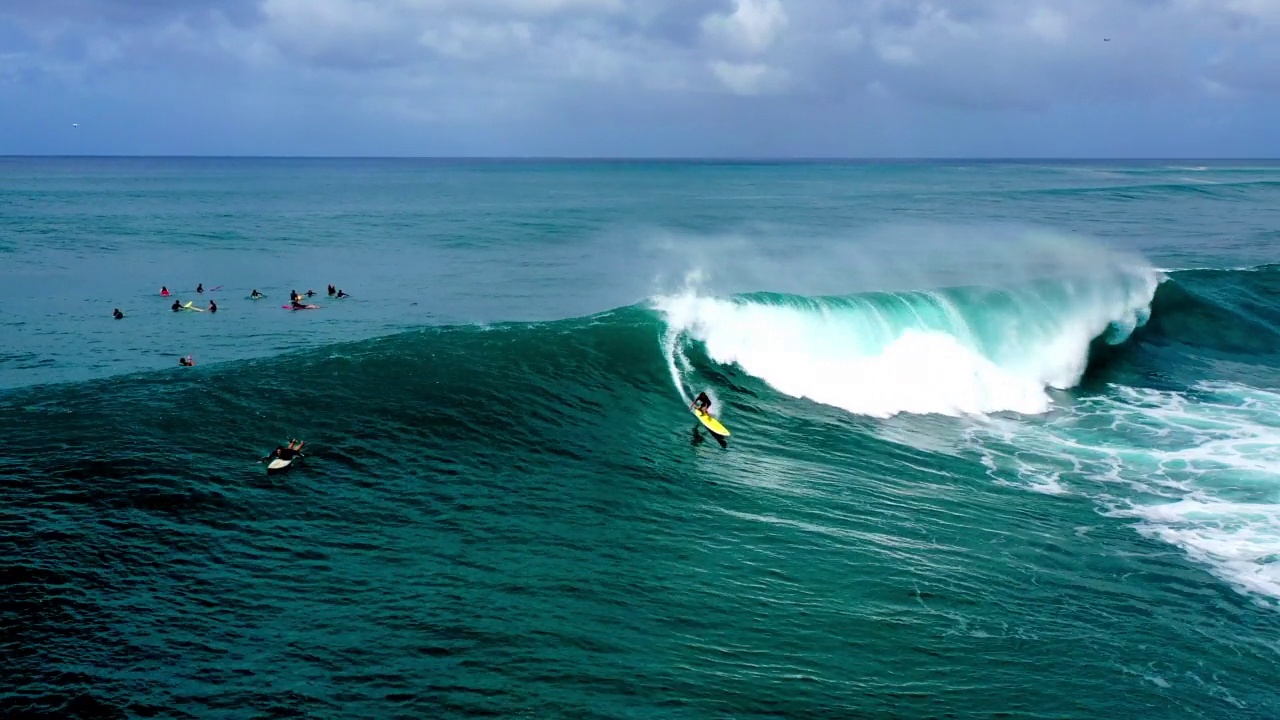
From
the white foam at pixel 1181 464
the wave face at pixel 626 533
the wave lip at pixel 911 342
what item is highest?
the wave lip at pixel 911 342

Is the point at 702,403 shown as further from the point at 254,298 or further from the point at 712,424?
the point at 254,298

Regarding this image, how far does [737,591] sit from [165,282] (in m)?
51.1

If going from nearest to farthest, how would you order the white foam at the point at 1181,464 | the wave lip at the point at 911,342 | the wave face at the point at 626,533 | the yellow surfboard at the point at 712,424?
the wave face at the point at 626,533 < the white foam at the point at 1181,464 < the yellow surfboard at the point at 712,424 < the wave lip at the point at 911,342

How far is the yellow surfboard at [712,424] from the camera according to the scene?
87.2 ft

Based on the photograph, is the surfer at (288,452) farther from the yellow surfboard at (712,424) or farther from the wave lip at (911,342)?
the wave lip at (911,342)

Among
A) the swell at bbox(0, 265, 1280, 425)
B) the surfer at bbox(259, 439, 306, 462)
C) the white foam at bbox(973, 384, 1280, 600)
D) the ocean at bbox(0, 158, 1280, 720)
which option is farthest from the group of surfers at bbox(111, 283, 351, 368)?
the white foam at bbox(973, 384, 1280, 600)

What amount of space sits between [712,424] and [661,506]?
598 cm

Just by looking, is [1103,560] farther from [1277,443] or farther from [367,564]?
[367,564]

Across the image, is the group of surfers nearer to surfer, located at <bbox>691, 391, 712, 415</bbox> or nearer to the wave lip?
the wave lip

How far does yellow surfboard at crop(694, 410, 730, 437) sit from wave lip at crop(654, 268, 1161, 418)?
4442 millimetres

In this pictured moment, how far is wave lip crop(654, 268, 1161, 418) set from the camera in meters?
32.2

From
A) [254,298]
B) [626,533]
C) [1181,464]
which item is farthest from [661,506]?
[254,298]

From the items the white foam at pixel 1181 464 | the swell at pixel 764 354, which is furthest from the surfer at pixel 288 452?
the white foam at pixel 1181 464

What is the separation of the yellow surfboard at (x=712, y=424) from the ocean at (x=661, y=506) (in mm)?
470
